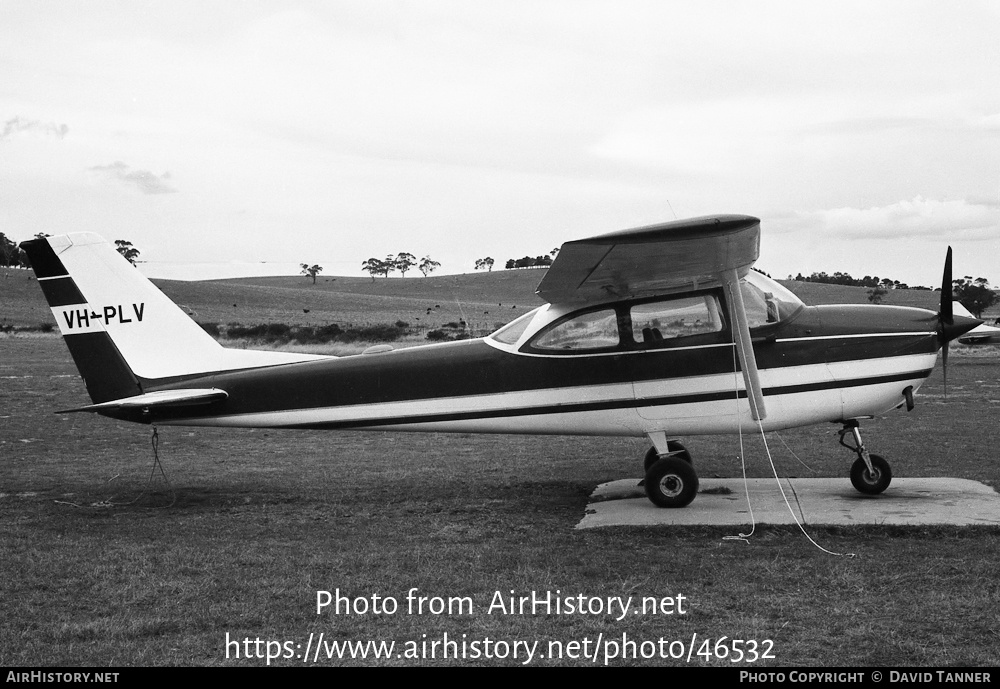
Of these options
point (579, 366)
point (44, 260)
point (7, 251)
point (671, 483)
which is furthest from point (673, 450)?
point (7, 251)

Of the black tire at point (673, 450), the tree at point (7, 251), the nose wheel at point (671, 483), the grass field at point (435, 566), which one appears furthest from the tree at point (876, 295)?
the tree at point (7, 251)

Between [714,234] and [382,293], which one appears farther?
[382,293]

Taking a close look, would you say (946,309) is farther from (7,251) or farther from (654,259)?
(7,251)

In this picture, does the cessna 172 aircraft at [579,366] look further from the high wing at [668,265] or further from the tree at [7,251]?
the tree at [7,251]

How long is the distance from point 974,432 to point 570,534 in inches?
425

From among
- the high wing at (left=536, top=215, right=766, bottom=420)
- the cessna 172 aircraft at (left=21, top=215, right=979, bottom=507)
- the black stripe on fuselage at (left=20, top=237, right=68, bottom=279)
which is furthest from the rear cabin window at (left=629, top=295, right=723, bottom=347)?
the black stripe on fuselage at (left=20, top=237, right=68, bottom=279)

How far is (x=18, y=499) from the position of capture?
33.0 ft

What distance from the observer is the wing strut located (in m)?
8.62

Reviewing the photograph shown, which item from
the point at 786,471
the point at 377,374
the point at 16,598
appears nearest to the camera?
the point at 16,598

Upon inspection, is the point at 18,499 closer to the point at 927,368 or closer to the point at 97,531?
the point at 97,531

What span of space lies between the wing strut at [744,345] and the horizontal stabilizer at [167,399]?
5.48 meters

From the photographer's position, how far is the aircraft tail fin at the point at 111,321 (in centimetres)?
955

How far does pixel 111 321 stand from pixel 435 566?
16.9 ft
